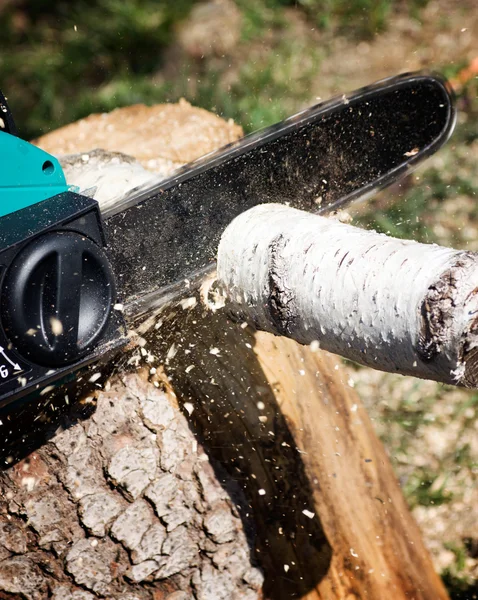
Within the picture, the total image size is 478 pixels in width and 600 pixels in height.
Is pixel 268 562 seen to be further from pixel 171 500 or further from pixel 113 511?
pixel 113 511

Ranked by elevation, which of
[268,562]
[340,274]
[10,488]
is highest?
[340,274]

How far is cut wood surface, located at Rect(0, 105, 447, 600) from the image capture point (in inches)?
57.3

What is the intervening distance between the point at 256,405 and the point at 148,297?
0.43 metres

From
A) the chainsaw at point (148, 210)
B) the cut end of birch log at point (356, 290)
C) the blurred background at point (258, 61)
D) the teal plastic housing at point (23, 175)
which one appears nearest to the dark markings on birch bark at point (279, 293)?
the cut end of birch log at point (356, 290)

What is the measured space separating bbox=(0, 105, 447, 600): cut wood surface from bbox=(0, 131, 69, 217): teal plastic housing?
401 mm

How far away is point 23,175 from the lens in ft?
4.40

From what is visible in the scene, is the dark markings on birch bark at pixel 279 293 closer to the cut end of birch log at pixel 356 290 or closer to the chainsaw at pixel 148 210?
the cut end of birch log at pixel 356 290

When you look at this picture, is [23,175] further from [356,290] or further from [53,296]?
[356,290]

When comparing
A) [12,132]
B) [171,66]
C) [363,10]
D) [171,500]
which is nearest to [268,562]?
[171,500]

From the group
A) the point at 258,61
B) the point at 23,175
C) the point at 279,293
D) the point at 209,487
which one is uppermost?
the point at 23,175

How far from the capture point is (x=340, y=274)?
4.17ft

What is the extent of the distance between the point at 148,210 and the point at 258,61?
2183 millimetres

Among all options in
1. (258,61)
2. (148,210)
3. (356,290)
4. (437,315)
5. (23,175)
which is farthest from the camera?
(258,61)

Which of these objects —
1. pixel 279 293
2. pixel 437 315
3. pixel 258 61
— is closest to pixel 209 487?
pixel 279 293
